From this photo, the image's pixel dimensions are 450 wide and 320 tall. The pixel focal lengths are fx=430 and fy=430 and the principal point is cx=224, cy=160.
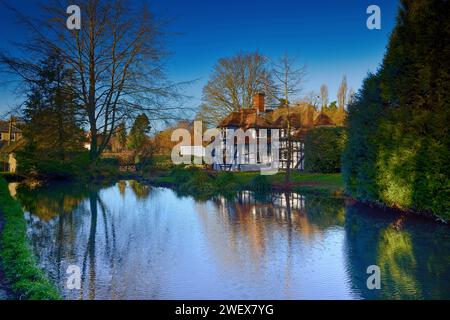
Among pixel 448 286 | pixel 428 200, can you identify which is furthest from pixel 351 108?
pixel 448 286

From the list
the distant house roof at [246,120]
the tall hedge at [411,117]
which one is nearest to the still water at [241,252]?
the tall hedge at [411,117]

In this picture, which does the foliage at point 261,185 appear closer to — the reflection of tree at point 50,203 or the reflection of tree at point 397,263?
the reflection of tree at point 50,203

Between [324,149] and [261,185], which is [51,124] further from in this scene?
[324,149]

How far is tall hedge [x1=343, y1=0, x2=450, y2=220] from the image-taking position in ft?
37.9

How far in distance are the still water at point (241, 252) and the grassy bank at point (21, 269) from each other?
0.30m

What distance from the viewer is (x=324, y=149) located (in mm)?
28516

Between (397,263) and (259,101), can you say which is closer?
(397,263)

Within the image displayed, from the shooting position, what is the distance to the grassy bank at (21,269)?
545 centimetres

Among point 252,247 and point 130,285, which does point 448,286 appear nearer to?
point 252,247

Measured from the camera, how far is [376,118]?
48.8 ft

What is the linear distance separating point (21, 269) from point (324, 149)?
953 inches

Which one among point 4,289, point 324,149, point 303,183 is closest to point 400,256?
point 4,289

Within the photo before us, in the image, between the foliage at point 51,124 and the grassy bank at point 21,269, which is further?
the foliage at point 51,124

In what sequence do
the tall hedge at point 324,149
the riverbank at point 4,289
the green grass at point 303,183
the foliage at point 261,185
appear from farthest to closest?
1. the tall hedge at point 324,149
2. the foliage at point 261,185
3. the green grass at point 303,183
4. the riverbank at point 4,289
